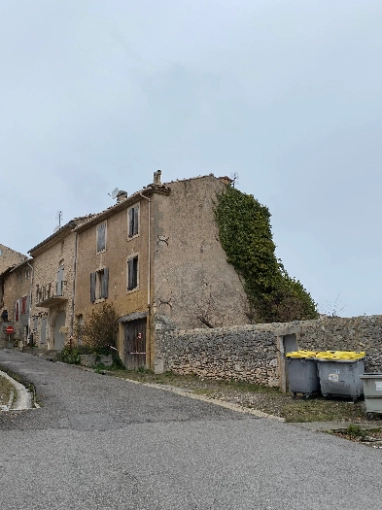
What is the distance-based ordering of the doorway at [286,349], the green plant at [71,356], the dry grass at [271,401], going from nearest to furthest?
the dry grass at [271,401] < the doorway at [286,349] < the green plant at [71,356]

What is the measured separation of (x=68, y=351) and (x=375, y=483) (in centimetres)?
1682

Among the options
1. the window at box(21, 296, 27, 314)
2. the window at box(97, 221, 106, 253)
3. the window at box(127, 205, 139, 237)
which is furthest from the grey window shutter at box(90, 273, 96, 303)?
the window at box(21, 296, 27, 314)

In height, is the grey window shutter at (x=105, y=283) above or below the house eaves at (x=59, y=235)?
below

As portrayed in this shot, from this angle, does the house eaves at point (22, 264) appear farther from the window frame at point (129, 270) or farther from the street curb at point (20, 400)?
the street curb at point (20, 400)

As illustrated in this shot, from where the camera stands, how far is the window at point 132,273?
1944 cm

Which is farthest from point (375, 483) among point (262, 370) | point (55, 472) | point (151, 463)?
point (262, 370)

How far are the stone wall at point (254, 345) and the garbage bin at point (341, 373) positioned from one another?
2.40ft

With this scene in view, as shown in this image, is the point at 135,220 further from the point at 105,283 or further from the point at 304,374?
the point at 304,374

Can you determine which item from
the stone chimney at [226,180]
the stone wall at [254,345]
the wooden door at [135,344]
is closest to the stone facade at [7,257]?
the wooden door at [135,344]

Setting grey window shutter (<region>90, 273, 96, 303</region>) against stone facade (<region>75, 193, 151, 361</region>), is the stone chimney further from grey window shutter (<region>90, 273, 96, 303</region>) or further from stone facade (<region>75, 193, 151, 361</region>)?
grey window shutter (<region>90, 273, 96, 303</region>)

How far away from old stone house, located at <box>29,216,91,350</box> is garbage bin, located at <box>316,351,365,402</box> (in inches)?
621

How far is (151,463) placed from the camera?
542 cm

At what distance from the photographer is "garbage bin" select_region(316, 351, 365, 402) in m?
10.4

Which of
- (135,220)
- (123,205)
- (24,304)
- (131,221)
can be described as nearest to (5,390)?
(135,220)
